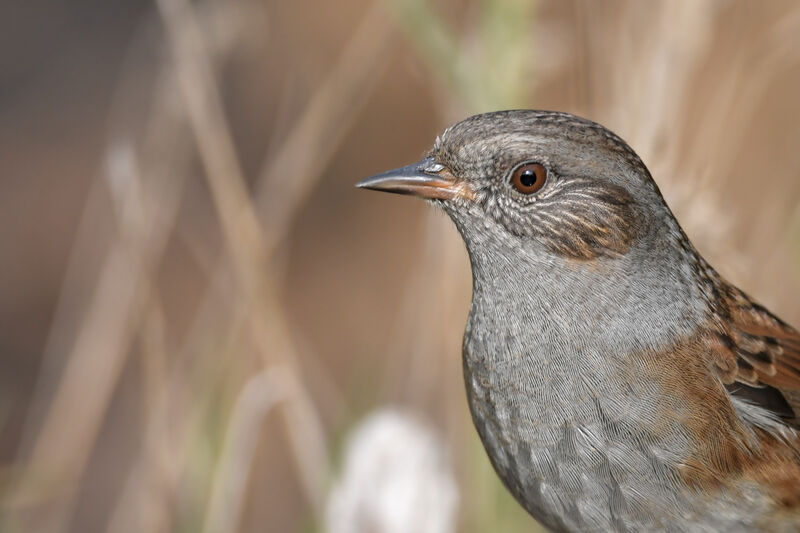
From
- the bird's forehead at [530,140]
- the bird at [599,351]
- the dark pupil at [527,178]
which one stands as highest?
the bird's forehead at [530,140]

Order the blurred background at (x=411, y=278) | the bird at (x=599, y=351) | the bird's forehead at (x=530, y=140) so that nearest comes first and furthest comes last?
the bird at (x=599, y=351)
the bird's forehead at (x=530, y=140)
the blurred background at (x=411, y=278)

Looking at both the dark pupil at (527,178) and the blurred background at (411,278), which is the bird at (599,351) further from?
the blurred background at (411,278)

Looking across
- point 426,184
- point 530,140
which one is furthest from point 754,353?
point 426,184

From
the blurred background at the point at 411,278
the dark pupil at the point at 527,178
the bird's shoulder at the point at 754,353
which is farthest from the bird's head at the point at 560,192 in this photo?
the blurred background at the point at 411,278

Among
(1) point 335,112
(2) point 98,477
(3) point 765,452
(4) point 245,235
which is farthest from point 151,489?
(2) point 98,477

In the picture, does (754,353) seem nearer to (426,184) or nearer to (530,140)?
(530,140)

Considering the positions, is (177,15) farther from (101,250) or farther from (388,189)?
(101,250)
